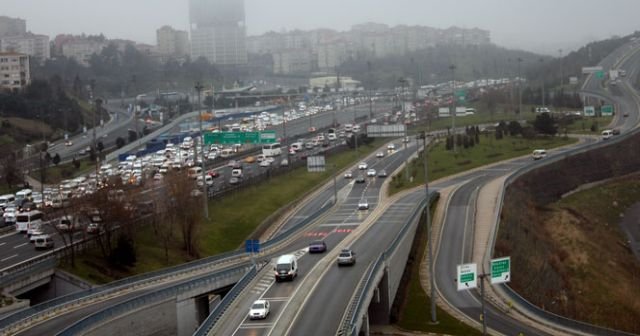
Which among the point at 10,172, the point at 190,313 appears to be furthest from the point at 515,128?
the point at 190,313

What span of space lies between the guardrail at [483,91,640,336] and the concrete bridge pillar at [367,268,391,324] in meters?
3.59

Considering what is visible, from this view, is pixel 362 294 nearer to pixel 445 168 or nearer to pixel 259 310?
pixel 259 310

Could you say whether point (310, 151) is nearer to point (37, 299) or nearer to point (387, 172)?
point (387, 172)

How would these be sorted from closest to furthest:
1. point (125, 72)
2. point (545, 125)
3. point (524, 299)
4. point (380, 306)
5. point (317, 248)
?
point (380, 306) < point (524, 299) < point (317, 248) < point (545, 125) < point (125, 72)

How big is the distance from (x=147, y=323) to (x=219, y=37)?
157 meters

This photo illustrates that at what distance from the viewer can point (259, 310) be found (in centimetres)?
1842

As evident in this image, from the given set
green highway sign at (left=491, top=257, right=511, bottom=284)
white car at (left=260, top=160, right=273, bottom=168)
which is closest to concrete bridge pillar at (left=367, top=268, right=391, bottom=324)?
green highway sign at (left=491, top=257, right=511, bottom=284)

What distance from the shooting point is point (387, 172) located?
50062 millimetres

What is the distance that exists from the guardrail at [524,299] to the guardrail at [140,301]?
7.32 m

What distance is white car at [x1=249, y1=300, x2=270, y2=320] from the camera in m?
18.4

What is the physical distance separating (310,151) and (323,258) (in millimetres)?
31284

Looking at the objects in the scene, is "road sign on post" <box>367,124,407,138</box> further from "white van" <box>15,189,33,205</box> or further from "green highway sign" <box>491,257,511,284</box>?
"green highway sign" <box>491,257,511,284</box>

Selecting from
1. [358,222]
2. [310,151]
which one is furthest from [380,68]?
[358,222]

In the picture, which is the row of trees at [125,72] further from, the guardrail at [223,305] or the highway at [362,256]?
the guardrail at [223,305]
